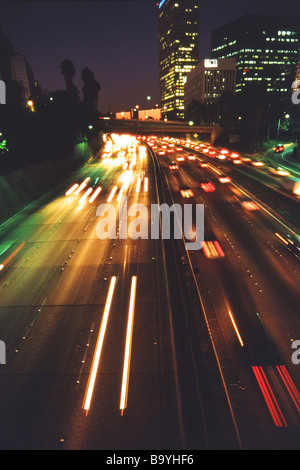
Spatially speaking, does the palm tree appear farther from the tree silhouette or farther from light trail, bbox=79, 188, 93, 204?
light trail, bbox=79, 188, 93, 204

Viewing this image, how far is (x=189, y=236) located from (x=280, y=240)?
5989mm

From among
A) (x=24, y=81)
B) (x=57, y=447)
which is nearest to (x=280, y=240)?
(x=57, y=447)

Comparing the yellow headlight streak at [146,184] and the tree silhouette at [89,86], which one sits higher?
the tree silhouette at [89,86]

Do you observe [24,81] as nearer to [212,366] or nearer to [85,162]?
[85,162]

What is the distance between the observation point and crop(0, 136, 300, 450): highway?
7211mm

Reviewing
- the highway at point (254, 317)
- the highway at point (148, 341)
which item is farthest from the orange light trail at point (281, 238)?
Answer: the highway at point (148, 341)

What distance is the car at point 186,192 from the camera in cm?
3073

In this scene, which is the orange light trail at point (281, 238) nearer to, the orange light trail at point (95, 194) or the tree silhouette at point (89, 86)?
the orange light trail at point (95, 194)

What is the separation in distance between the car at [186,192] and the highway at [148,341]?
36.5 feet

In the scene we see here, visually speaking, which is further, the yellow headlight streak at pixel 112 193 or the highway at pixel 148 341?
the yellow headlight streak at pixel 112 193

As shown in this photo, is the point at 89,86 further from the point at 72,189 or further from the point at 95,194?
the point at 95,194

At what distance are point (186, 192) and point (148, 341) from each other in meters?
24.0

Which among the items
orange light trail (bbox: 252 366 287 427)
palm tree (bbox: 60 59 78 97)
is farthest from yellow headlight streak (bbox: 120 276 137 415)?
palm tree (bbox: 60 59 78 97)

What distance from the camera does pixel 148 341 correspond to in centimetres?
1002
